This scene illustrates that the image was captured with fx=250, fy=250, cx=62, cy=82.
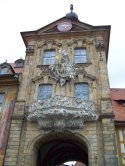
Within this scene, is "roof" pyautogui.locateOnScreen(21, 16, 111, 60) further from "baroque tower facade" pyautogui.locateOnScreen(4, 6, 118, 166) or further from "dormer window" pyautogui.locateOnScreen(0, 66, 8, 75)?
"dormer window" pyautogui.locateOnScreen(0, 66, 8, 75)

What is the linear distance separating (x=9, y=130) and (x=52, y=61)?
6421 millimetres

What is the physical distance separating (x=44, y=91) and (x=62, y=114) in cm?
301

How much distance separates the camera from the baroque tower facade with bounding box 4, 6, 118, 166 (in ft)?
46.2

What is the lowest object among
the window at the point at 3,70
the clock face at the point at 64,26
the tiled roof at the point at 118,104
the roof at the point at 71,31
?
the tiled roof at the point at 118,104

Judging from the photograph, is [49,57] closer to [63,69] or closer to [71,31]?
[63,69]

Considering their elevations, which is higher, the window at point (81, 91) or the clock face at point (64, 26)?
the clock face at point (64, 26)

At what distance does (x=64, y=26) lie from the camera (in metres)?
21.0

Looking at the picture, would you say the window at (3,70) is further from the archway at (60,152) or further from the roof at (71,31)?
the archway at (60,152)

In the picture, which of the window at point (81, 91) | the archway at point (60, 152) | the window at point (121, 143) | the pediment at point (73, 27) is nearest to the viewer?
the window at point (121, 143)

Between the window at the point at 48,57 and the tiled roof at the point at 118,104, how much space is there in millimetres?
5371

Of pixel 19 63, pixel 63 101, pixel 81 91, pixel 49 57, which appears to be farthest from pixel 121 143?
pixel 19 63

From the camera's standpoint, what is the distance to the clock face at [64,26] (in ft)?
68.1

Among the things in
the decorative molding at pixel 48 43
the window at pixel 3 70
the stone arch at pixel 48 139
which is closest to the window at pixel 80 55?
the decorative molding at pixel 48 43

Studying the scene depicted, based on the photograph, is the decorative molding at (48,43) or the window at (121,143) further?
the decorative molding at (48,43)
